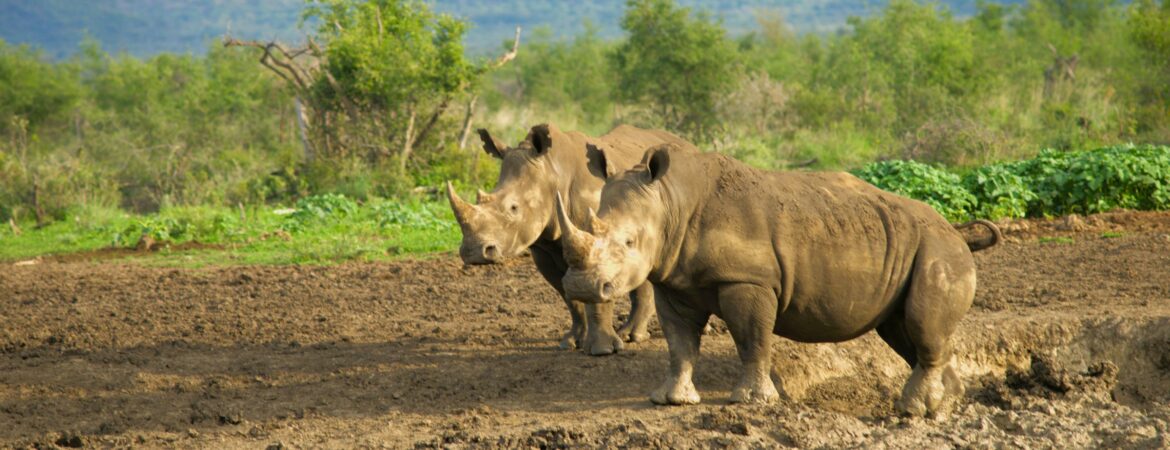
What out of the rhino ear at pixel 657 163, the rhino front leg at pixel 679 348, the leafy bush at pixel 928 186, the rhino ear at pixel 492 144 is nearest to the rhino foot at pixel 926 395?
the rhino front leg at pixel 679 348

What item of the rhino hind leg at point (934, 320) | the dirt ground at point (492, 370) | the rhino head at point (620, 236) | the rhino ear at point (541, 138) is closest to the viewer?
the rhino head at point (620, 236)

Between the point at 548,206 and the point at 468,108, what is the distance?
1321 centimetres

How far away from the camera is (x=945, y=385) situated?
6.94 m

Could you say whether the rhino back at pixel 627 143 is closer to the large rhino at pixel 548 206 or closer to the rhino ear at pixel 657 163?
the large rhino at pixel 548 206

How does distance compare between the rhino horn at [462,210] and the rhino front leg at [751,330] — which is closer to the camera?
the rhino front leg at [751,330]

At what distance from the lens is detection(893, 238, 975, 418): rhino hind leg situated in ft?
21.9

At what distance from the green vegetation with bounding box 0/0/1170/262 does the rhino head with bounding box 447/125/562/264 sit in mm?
6171

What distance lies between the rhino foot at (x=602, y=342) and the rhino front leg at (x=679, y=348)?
4.56 feet

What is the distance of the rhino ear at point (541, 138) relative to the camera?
7.92 meters

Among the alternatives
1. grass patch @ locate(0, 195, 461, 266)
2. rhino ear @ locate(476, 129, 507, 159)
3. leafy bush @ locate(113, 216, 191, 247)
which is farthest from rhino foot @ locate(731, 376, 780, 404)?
leafy bush @ locate(113, 216, 191, 247)

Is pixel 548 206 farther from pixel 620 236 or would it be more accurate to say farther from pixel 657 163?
pixel 620 236

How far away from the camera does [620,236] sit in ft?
20.4

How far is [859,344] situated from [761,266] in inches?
85.5

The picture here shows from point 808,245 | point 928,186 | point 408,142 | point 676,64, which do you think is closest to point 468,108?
point 408,142
